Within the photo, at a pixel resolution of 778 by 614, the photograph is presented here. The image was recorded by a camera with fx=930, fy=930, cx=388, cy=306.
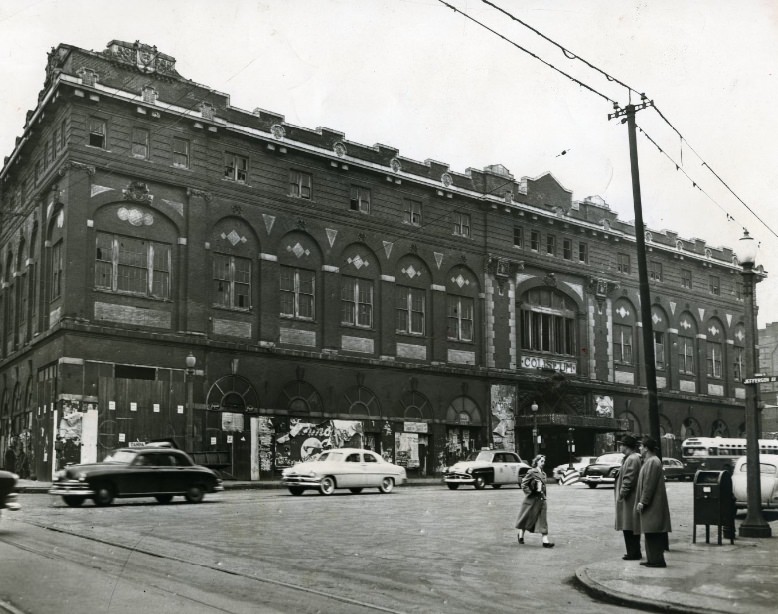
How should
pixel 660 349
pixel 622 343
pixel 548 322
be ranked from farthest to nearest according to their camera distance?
pixel 660 349 → pixel 622 343 → pixel 548 322

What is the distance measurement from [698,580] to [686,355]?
52534 millimetres

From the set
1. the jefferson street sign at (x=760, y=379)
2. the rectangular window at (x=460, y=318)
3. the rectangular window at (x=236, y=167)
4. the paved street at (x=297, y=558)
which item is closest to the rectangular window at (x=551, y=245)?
the rectangular window at (x=460, y=318)

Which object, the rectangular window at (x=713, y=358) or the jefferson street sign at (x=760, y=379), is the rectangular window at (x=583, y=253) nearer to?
the rectangular window at (x=713, y=358)

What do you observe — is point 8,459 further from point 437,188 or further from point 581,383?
point 581,383

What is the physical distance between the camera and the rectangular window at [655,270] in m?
59.1

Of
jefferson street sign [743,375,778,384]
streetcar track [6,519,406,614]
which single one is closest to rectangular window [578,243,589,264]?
jefferson street sign [743,375,778,384]

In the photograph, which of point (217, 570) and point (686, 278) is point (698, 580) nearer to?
point (217, 570)

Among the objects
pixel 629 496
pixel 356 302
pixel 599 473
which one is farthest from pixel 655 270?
pixel 629 496

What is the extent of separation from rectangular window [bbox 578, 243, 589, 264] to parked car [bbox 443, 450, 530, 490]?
22.8 meters

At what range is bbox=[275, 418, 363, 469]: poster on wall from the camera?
39.8 metres

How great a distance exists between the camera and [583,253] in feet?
180

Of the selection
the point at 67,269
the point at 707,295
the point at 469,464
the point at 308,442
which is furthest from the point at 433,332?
the point at 707,295

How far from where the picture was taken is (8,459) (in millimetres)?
40531

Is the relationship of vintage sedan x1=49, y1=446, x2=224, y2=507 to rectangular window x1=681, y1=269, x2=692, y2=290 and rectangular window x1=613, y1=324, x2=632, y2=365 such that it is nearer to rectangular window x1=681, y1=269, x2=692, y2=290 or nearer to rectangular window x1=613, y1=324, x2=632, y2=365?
rectangular window x1=613, y1=324, x2=632, y2=365
